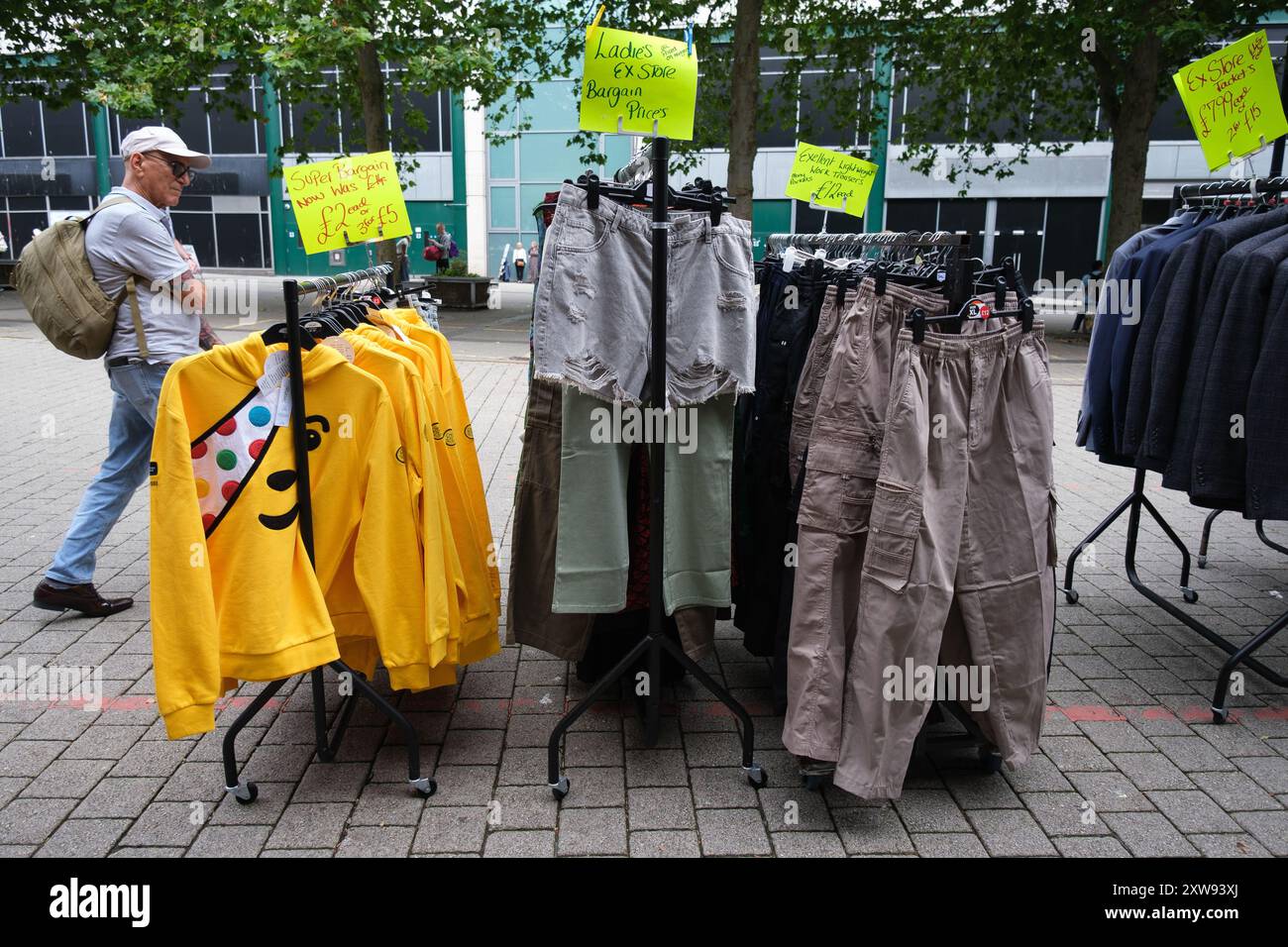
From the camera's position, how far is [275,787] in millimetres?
3066

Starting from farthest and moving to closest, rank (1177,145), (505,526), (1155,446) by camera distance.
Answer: (1177,145) < (505,526) < (1155,446)

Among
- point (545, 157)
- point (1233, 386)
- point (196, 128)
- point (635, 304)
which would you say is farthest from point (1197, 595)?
point (196, 128)

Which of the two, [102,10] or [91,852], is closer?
[91,852]

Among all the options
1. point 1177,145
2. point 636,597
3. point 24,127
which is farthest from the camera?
point 24,127

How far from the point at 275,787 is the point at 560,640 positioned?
107 cm

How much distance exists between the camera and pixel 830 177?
4.56 metres

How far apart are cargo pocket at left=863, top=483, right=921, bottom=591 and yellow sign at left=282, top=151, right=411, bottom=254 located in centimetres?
215

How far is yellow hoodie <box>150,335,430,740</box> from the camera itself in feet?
8.78

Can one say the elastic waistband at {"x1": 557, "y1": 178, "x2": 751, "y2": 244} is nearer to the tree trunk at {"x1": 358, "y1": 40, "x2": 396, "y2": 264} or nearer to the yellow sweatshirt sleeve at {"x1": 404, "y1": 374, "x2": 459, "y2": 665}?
the yellow sweatshirt sleeve at {"x1": 404, "y1": 374, "x2": 459, "y2": 665}

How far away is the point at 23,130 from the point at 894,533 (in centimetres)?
3863

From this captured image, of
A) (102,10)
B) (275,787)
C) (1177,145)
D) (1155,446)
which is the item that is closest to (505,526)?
(275,787)

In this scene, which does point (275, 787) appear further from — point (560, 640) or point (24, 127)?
point (24, 127)

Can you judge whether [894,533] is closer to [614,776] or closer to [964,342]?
[964,342]

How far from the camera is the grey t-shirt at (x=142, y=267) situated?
4.00 m
